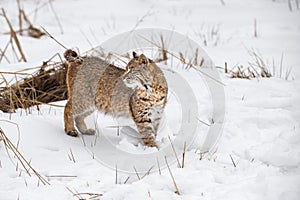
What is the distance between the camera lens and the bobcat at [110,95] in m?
3.29

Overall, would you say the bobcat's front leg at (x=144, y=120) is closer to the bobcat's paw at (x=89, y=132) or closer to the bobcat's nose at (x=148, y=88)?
the bobcat's nose at (x=148, y=88)

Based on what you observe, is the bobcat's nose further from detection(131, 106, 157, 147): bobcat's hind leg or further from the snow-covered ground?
the snow-covered ground

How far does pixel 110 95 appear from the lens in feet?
11.5

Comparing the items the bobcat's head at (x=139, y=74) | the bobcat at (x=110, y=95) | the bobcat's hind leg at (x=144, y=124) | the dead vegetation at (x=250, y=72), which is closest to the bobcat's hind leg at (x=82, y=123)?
the bobcat at (x=110, y=95)

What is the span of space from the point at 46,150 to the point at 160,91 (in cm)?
97

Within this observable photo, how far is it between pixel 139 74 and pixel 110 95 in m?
0.51

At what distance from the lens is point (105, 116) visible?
387 cm

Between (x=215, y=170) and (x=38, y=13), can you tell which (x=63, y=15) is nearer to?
(x=38, y=13)

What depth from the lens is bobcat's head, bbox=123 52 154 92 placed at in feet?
10.0

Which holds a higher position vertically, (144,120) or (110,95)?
(110,95)

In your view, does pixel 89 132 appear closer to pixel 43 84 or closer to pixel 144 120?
pixel 144 120

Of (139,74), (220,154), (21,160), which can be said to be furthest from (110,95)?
(220,154)

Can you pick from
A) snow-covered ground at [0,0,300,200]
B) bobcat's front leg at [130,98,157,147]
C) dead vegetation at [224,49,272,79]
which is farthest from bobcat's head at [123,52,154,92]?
dead vegetation at [224,49,272,79]

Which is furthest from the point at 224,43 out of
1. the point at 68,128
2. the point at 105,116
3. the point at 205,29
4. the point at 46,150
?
the point at 46,150
